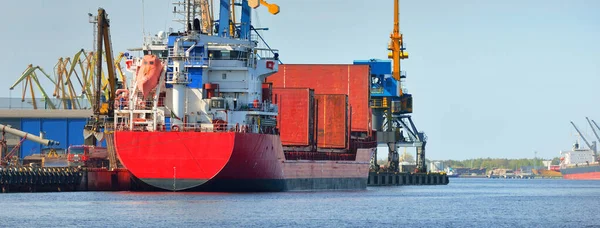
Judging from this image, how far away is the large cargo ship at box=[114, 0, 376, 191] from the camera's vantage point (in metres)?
63.8

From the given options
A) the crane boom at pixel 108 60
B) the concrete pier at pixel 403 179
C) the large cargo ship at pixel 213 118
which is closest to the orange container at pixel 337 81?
the large cargo ship at pixel 213 118

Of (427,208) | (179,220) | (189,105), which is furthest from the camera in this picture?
(189,105)

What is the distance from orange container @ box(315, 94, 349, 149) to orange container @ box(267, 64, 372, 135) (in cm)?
857

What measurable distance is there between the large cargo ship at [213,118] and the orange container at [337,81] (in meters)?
12.0

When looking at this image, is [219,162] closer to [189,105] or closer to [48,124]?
[189,105]

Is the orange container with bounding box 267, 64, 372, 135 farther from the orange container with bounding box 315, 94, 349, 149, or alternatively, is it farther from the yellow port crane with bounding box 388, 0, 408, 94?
the yellow port crane with bounding box 388, 0, 408, 94

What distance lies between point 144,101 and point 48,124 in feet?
137

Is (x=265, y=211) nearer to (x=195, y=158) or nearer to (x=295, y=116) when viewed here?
(x=195, y=158)

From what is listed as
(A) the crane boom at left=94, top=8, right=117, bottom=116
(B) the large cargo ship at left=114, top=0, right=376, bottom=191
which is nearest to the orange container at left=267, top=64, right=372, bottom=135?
(B) the large cargo ship at left=114, top=0, right=376, bottom=191

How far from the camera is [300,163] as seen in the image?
74000 mm

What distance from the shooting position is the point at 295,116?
75.8 meters

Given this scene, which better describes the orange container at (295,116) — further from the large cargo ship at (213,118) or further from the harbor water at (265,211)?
the harbor water at (265,211)

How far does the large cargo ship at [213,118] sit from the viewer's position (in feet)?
209

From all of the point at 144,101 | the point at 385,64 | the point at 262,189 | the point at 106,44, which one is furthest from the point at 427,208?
the point at 385,64
